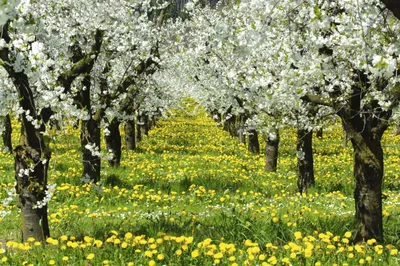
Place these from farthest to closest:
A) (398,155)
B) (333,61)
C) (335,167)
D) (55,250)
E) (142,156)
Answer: (398,155)
(142,156)
(335,167)
(333,61)
(55,250)

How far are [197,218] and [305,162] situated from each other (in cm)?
475

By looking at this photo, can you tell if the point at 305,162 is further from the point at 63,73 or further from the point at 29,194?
the point at 29,194

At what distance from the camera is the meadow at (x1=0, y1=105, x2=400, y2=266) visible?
532cm

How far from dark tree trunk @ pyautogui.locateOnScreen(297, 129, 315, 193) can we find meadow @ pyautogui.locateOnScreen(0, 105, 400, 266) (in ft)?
0.92

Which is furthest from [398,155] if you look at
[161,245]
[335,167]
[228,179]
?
[161,245]

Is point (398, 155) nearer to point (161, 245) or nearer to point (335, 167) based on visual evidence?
point (335, 167)

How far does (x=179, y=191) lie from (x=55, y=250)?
605 cm

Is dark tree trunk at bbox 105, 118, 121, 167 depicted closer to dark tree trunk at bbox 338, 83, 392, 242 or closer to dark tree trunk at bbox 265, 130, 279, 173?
dark tree trunk at bbox 265, 130, 279, 173

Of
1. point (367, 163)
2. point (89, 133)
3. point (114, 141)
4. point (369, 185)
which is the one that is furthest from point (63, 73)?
point (114, 141)

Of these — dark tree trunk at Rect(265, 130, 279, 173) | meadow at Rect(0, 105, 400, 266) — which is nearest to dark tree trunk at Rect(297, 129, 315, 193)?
meadow at Rect(0, 105, 400, 266)

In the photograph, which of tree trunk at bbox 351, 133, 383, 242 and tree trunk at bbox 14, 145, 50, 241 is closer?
tree trunk at bbox 14, 145, 50, 241

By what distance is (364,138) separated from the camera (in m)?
6.29

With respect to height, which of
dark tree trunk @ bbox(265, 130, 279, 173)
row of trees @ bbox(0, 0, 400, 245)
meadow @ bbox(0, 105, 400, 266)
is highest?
row of trees @ bbox(0, 0, 400, 245)

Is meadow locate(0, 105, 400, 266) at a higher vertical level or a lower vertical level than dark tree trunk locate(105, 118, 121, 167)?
lower
